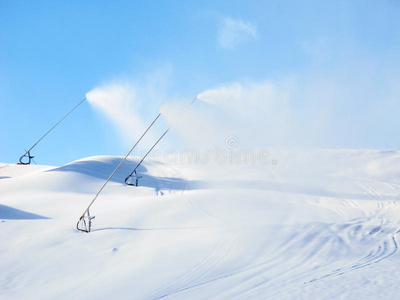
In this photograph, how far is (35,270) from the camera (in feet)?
21.0

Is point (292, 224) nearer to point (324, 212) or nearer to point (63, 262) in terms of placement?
point (324, 212)

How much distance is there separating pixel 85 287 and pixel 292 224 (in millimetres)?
5533

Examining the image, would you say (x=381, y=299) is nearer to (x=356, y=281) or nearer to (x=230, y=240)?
(x=356, y=281)

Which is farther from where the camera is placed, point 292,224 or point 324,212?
point 324,212

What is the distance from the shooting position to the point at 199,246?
739cm

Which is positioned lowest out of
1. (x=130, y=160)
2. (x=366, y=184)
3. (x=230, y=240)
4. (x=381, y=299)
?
(x=381, y=299)

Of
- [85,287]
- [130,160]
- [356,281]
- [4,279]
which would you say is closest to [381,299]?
[356,281]

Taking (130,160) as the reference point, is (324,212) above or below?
below

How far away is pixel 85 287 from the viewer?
5578 millimetres

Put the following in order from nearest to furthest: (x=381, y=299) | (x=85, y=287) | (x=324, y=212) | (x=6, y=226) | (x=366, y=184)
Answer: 1. (x=381, y=299)
2. (x=85, y=287)
3. (x=6, y=226)
4. (x=324, y=212)
5. (x=366, y=184)

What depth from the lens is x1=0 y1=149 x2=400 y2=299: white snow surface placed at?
5.47 m

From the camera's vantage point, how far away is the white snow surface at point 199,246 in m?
5.47

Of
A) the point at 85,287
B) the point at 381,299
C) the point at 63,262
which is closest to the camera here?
the point at 381,299

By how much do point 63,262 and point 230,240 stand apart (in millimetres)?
3344
